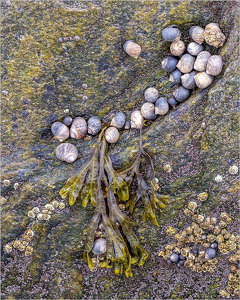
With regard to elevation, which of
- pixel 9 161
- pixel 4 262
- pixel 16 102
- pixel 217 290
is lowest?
pixel 217 290

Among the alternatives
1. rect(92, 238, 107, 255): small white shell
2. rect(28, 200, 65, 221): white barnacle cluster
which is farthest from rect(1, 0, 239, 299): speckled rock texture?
rect(92, 238, 107, 255): small white shell

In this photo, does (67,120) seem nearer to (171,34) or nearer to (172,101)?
(172,101)

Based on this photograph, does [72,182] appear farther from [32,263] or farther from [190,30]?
[190,30]

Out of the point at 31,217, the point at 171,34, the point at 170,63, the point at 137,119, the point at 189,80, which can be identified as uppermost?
the point at 171,34

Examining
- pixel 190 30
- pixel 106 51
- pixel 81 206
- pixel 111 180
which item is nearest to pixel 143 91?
pixel 106 51

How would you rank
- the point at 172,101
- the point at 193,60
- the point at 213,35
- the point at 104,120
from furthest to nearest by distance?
the point at 104,120 < the point at 172,101 < the point at 193,60 < the point at 213,35

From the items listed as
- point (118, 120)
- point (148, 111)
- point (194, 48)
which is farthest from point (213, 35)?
point (118, 120)
